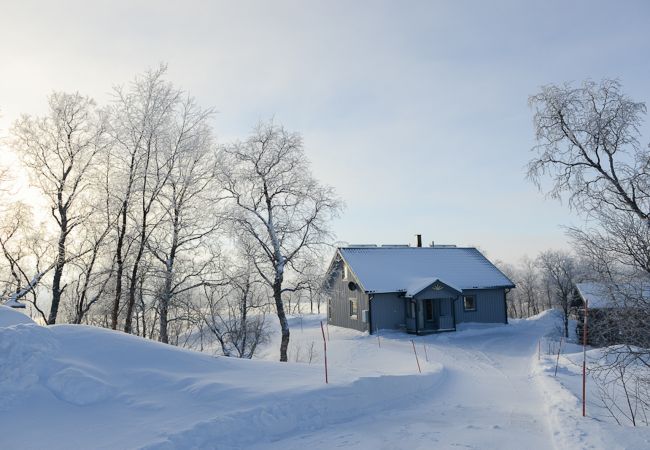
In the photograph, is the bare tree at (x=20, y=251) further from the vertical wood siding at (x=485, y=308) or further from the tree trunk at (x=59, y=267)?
the vertical wood siding at (x=485, y=308)

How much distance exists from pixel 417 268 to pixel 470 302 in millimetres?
4672

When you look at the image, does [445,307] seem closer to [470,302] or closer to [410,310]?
[410,310]

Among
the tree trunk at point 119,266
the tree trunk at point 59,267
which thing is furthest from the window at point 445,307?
the tree trunk at point 59,267

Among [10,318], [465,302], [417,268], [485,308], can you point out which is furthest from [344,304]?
[10,318]

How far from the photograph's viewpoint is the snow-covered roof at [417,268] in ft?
103

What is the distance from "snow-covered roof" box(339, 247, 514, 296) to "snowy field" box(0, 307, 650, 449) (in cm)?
1808

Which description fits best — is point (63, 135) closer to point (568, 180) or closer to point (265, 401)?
point (265, 401)

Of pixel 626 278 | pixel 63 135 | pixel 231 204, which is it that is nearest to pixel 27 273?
pixel 63 135

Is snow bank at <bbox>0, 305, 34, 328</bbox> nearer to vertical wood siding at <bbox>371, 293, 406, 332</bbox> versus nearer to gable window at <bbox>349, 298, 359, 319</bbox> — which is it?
vertical wood siding at <bbox>371, 293, 406, 332</bbox>

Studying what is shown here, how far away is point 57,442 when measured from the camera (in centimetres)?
690

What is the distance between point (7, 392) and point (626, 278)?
12.3 meters

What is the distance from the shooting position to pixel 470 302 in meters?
33.5

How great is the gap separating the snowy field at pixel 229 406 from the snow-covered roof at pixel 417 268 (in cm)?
1808

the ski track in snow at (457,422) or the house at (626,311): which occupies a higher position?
the house at (626,311)
